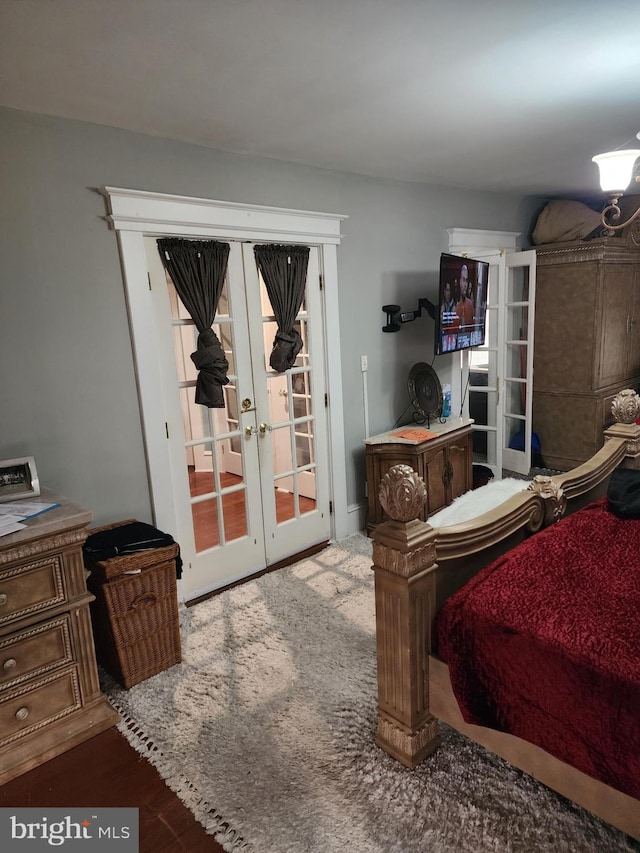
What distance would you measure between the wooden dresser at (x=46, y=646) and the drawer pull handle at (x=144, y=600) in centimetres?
23

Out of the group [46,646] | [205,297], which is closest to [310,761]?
[46,646]

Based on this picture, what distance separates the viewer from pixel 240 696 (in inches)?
89.6

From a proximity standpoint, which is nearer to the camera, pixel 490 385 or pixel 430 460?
pixel 430 460

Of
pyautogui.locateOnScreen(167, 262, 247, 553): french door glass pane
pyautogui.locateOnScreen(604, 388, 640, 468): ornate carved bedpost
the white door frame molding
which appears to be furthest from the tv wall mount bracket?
pyautogui.locateOnScreen(604, 388, 640, 468): ornate carved bedpost

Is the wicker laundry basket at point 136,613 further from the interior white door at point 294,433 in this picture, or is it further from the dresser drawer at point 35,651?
the interior white door at point 294,433

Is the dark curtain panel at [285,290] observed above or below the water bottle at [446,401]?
above

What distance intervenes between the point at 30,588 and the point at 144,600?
0.52 metres

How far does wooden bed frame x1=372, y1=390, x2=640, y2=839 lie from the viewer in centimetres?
157

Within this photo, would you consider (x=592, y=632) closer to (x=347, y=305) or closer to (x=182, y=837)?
(x=182, y=837)

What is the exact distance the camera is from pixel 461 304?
13.2 ft

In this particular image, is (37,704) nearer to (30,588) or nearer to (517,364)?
(30,588)

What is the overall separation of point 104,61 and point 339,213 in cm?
187

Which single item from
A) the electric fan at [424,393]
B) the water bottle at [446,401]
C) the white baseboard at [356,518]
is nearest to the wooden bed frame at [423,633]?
the white baseboard at [356,518]

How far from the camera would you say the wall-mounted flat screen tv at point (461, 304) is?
3.74 meters
